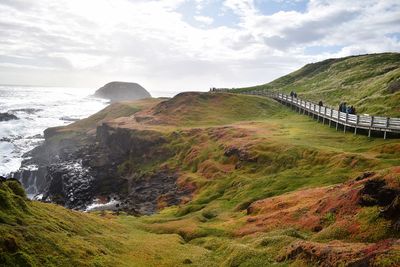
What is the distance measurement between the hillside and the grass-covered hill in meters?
13.0

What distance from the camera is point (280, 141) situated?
187 ft

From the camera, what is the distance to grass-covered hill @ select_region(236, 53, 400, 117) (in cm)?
7019

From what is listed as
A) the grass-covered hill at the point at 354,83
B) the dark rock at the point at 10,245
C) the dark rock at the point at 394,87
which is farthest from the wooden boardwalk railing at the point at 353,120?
the dark rock at the point at 10,245

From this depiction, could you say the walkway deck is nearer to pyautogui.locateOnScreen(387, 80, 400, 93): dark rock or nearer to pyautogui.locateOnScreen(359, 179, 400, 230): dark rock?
pyautogui.locateOnScreen(387, 80, 400, 93): dark rock

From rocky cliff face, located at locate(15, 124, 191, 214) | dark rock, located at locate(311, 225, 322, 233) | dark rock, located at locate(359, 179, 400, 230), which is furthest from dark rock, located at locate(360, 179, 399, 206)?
rocky cliff face, located at locate(15, 124, 191, 214)

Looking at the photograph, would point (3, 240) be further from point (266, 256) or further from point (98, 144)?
point (98, 144)

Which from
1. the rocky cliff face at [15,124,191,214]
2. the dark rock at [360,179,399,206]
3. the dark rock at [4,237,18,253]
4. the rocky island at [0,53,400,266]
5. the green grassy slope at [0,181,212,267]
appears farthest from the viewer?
the rocky cliff face at [15,124,191,214]

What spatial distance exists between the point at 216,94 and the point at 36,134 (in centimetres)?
8496

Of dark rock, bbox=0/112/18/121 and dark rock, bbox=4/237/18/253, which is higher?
dark rock, bbox=4/237/18/253

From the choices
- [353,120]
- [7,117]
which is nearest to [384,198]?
[353,120]

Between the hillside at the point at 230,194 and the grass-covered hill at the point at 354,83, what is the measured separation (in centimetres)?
1297

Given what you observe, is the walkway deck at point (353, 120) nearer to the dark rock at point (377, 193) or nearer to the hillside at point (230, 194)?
the hillside at point (230, 194)

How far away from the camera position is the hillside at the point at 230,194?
19.9m

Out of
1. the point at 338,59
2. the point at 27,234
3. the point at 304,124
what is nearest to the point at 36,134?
the point at 304,124
